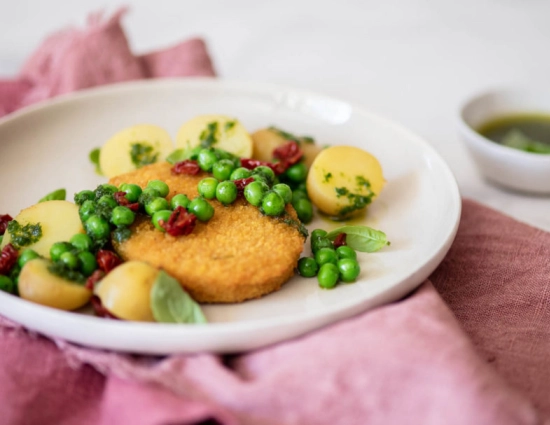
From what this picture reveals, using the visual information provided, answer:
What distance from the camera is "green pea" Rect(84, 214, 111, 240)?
268cm

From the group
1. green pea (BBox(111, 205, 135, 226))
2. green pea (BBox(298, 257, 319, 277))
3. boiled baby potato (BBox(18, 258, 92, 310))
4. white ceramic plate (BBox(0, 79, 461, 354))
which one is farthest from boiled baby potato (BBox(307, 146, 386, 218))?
boiled baby potato (BBox(18, 258, 92, 310))

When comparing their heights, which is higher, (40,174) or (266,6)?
(40,174)

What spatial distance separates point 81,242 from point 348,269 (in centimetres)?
120

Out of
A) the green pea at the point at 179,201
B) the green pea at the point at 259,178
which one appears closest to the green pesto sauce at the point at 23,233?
the green pea at the point at 179,201

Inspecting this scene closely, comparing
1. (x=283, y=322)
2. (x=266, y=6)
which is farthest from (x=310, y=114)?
(x=266, y=6)

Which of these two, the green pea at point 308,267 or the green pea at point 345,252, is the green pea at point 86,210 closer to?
the green pea at point 308,267

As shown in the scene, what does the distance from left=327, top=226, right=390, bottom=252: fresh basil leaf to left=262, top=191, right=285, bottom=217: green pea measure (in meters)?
0.32

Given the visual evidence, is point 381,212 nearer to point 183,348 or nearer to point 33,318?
point 183,348

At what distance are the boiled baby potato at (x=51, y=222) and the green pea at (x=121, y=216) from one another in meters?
0.18

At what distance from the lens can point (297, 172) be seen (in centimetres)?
347

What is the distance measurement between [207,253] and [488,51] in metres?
4.57

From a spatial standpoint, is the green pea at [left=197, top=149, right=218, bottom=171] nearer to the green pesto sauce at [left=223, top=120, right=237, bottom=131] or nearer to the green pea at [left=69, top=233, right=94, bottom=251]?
the green pesto sauce at [left=223, top=120, right=237, bottom=131]

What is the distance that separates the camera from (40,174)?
3561 mm

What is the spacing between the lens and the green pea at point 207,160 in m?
3.20
